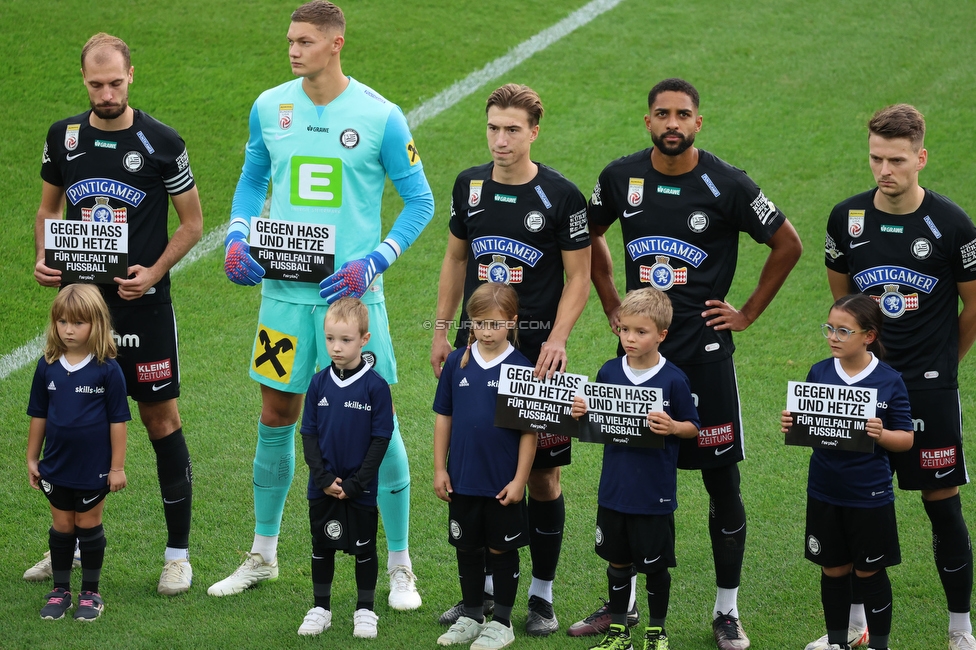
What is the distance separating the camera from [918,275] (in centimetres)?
464

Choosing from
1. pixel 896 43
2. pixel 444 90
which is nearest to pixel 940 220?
pixel 444 90

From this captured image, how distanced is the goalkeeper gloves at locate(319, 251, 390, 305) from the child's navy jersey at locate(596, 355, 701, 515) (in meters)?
1.17

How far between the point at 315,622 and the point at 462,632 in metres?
0.64

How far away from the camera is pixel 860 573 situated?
460 centimetres

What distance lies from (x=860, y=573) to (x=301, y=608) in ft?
8.05

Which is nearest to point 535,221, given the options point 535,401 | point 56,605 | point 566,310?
point 566,310

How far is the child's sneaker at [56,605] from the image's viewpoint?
195 inches

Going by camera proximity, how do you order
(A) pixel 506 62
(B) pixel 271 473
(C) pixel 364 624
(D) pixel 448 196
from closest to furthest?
(C) pixel 364 624, (B) pixel 271 473, (D) pixel 448 196, (A) pixel 506 62

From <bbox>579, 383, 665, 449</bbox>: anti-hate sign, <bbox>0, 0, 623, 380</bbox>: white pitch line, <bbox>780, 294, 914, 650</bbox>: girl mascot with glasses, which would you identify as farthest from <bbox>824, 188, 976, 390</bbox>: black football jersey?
<bbox>0, 0, 623, 380</bbox>: white pitch line

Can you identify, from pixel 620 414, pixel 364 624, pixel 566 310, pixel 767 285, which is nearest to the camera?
pixel 620 414

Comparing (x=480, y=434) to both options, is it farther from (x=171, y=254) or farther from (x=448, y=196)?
(x=448, y=196)

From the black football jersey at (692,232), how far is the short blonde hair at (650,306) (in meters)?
0.19

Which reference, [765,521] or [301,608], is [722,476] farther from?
[301,608]

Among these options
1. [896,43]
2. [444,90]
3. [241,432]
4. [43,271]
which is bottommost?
[241,432]
